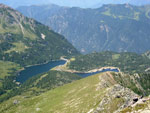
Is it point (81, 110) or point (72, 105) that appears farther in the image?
point (72, 105)

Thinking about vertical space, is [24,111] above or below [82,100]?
below

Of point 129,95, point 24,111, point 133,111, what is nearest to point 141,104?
point 133,111

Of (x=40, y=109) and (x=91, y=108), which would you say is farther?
(x=40, y=109)

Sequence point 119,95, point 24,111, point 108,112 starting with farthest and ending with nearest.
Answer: point 24,111
point 119,95
point 108,112

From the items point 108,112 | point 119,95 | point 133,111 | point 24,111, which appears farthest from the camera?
point 24,111

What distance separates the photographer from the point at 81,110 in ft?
489

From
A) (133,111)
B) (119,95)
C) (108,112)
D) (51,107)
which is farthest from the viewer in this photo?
(51,107)

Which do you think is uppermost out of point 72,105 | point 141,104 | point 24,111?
point 141,104

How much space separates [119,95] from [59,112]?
4772cm

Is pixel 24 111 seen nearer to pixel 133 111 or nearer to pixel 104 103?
pixel 104 103

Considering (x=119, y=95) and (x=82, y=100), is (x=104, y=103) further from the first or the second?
(x=82, y=100)

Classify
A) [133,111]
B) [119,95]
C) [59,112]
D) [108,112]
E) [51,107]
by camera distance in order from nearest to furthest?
[133,111] → [108,112] → [119,95] → [59,112] → [51,107]

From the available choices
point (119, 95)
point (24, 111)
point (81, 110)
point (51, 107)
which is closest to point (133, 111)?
point (119, 95)

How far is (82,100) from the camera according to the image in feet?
554
